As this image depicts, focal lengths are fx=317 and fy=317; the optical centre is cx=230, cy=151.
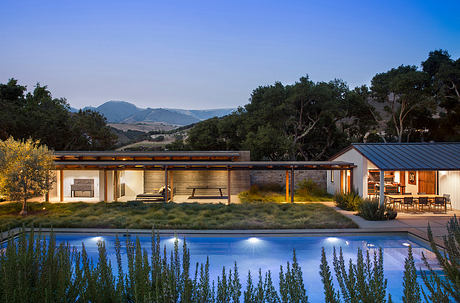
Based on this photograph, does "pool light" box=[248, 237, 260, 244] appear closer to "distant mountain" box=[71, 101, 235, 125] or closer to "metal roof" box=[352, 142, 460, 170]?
"metal roof" box=[352, 142, 460, 170]

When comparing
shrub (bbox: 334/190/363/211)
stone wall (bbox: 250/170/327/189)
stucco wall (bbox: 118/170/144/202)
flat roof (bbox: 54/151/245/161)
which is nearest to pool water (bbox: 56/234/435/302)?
shrub (bbox: 334/190/363/211)

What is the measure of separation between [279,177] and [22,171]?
44.9 ft

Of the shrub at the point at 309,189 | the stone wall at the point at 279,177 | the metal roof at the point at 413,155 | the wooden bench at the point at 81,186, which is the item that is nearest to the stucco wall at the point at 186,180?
the stone wall at the point at 279,177

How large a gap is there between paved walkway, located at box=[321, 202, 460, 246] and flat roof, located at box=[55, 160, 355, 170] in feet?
9.86

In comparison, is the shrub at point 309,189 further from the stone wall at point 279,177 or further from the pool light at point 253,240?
the pool light at point 253,240

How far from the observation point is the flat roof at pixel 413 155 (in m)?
13.2

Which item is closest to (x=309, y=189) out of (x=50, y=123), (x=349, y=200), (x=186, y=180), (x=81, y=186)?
(x=349, y=200)

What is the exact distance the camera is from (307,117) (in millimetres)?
30234

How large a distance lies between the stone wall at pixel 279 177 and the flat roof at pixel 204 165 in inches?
154

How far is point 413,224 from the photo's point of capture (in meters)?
11.1

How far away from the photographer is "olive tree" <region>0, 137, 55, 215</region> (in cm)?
1223

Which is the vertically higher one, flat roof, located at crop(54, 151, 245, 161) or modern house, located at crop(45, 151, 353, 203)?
flat roof, located at crop(54, 151, 245, 161)

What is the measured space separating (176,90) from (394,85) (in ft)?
137

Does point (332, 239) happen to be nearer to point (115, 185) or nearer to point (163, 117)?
point (115, 185)
